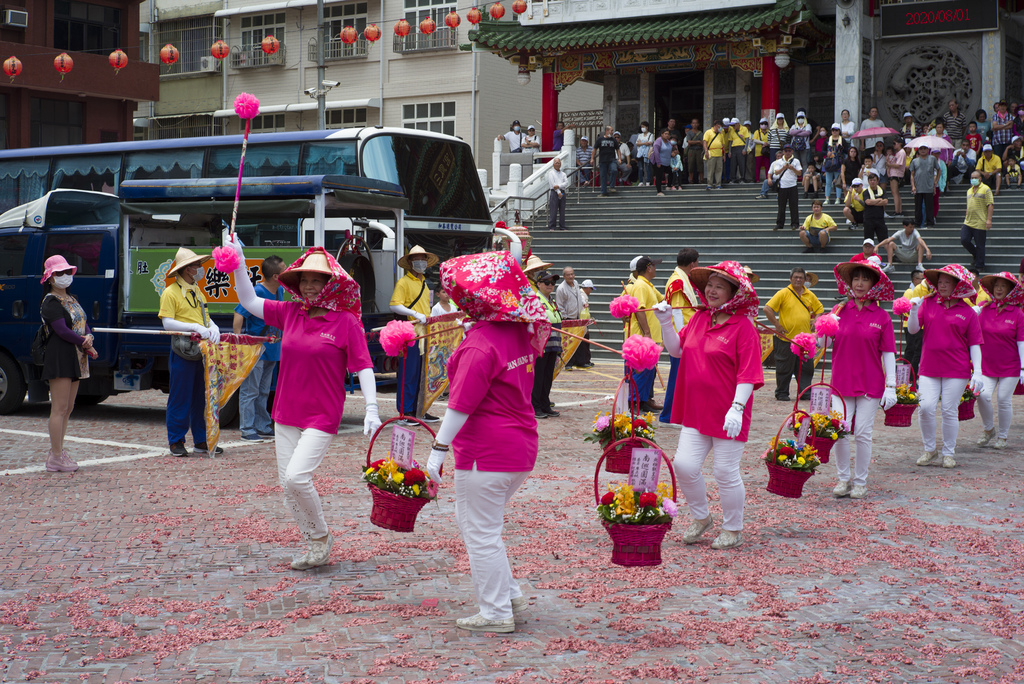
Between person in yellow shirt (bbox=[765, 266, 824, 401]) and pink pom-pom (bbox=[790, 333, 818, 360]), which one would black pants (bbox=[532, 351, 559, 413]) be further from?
pink pom-pom (bbox=[790, 333, 818, 360])

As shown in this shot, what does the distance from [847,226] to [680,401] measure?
54.6ft

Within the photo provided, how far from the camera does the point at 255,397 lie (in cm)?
1119

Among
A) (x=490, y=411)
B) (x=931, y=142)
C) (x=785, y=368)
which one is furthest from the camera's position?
(x=931, y=142)

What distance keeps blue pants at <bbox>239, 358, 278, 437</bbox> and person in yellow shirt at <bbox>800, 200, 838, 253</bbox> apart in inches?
522

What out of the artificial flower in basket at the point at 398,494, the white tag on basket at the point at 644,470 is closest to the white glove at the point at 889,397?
the white tag on basket at the point at 644,470

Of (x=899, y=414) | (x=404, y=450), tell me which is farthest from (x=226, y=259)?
(x=899, y=414)

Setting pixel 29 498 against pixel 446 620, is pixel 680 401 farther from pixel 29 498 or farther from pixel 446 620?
pixel 29 498

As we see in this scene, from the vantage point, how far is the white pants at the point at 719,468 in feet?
22.0

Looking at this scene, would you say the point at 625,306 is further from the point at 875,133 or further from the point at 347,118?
the point at 347,118

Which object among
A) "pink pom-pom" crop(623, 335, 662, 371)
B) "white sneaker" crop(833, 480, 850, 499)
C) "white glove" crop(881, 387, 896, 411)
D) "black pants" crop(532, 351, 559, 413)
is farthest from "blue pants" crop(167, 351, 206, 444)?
"white glove" crop(881, 387, 896, 411)

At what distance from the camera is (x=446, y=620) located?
545cm

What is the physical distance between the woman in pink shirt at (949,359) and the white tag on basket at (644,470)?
17.4ft

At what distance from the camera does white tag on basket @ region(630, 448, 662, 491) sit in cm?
552

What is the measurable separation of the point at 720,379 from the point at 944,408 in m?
4.29
